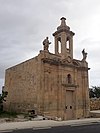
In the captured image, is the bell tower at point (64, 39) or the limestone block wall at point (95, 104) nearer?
the bell tower at point (64, 39)

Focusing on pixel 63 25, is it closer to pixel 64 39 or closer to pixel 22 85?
pixel 64 39

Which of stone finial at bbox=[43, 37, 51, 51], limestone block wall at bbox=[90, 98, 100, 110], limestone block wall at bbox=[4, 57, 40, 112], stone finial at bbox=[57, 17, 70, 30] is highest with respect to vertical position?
stone finial at bbox=[57, 17, 70, 30]

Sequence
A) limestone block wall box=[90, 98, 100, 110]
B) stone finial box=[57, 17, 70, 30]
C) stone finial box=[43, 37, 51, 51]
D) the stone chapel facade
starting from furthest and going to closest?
1. limestone block wall box=[90, 98, 100, 110]
2. stone finial box=[57, 17, 70, 30]
3. stone finial box=[43, 37, 51, 51]
4. the stone chapel facade

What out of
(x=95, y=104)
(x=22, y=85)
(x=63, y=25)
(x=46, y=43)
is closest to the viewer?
(x=46, y=43)

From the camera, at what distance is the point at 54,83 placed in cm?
2267

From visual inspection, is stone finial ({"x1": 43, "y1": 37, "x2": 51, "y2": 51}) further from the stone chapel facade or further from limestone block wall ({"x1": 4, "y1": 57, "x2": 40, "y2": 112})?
limestone block wall ({"x1": 4, "y1": 57, "x2": 40, "y2": 112})

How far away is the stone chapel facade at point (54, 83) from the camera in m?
21.6

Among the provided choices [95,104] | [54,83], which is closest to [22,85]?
[54,83]

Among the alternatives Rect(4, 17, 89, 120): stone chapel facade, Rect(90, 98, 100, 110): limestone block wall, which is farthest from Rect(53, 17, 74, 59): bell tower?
Rect(90, 98, 100, 110): limestone block wall

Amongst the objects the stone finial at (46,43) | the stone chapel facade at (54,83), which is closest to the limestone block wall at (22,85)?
the stone chapel facade at (54,83)

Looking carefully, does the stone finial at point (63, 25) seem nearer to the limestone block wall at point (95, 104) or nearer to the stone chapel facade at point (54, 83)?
the stone chapel facade at point (54, 83)

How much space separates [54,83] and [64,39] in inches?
199

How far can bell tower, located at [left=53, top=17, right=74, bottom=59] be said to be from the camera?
24.4m

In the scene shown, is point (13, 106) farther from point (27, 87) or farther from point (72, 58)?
point (72, 58)
